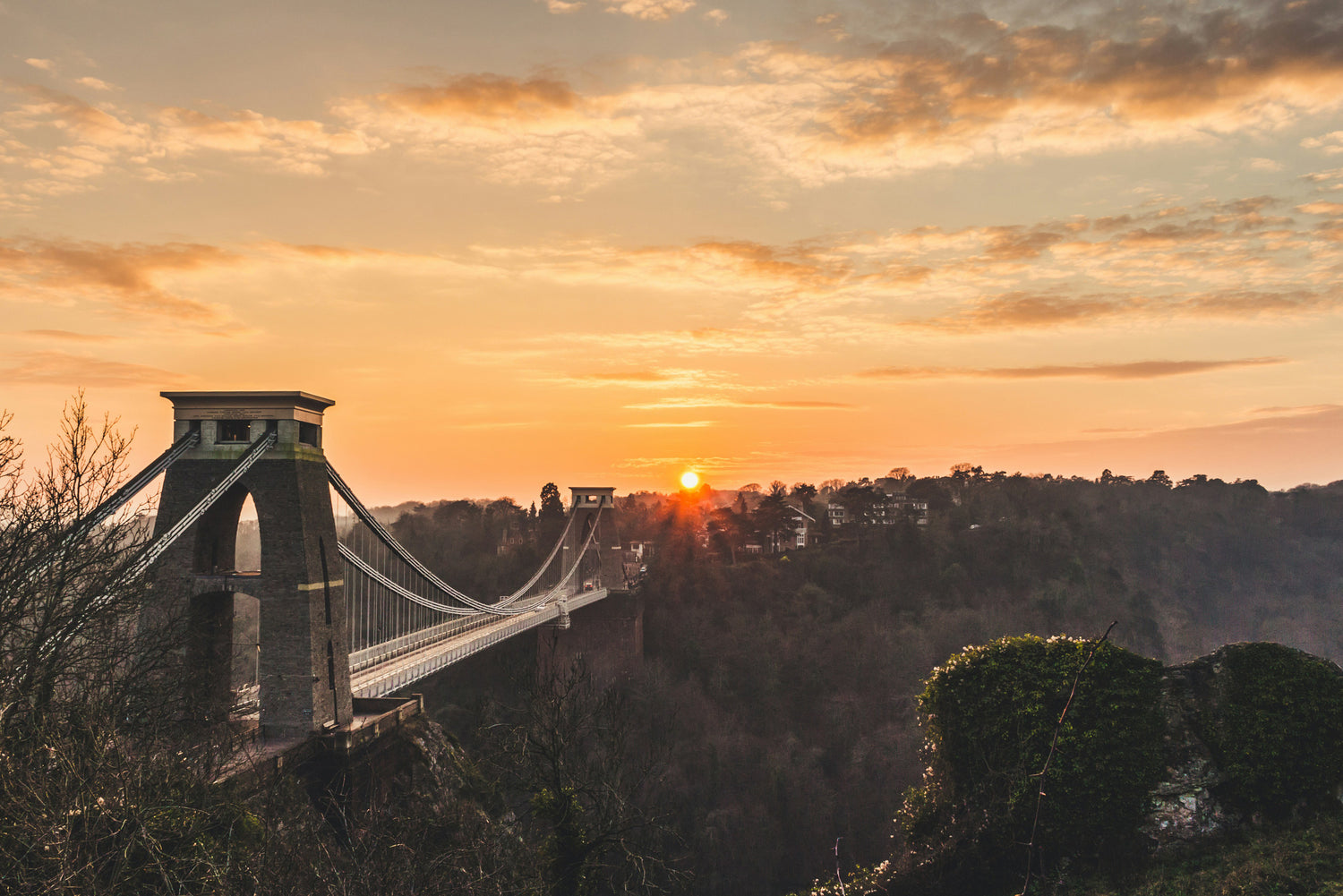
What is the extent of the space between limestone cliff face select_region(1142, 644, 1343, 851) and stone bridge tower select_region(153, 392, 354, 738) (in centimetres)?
1373

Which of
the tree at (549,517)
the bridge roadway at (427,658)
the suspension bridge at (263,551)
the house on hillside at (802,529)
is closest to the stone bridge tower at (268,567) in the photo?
the suspension bridge at (263,551)

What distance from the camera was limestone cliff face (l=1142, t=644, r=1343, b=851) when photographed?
11.6m

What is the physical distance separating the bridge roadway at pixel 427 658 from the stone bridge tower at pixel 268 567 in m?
1.70

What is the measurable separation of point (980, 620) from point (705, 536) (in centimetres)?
2258

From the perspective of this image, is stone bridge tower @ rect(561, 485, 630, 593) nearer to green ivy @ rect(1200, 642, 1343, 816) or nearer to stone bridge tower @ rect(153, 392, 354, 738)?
stone bridge tower @ rect(153, 392, 354, 738)

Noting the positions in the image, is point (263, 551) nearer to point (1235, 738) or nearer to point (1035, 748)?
point (1035, 748)

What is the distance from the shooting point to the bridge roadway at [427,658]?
18.6 metres

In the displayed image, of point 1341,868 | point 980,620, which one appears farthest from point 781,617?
point 1341,868

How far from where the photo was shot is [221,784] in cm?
1059

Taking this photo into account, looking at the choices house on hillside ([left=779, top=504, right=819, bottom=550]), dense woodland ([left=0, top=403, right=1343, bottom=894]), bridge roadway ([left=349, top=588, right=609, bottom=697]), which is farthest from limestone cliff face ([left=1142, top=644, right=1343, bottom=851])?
house on hillside ([left=779, top=504, right=819, bottom=550])

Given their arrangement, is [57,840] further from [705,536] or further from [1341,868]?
[705,536]

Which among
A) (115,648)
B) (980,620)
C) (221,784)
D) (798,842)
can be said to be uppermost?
(115,648)

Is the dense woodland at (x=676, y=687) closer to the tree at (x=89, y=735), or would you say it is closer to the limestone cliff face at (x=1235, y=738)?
the tree at (x=89, y=735)

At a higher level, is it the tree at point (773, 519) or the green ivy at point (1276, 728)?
the tree at point (773, 519)
